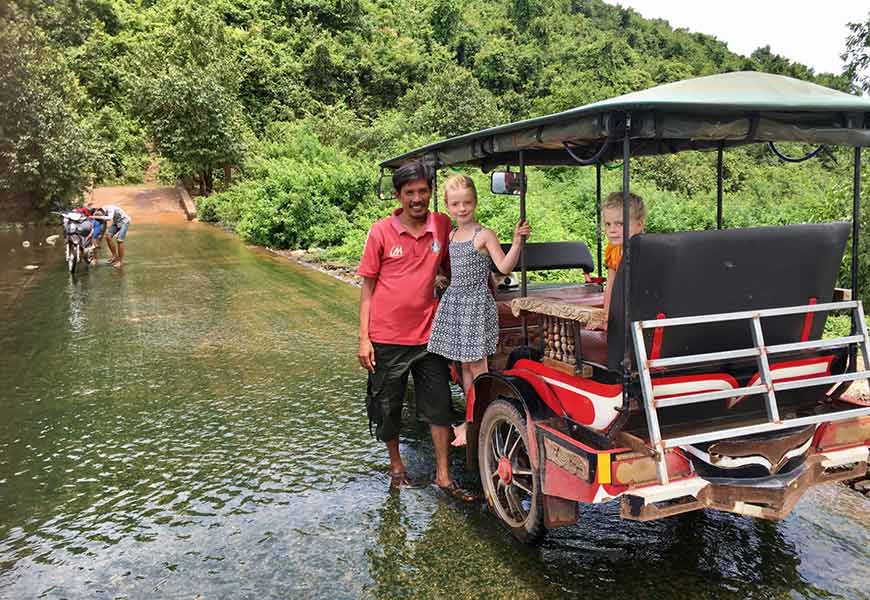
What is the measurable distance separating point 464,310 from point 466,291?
11 centimetres

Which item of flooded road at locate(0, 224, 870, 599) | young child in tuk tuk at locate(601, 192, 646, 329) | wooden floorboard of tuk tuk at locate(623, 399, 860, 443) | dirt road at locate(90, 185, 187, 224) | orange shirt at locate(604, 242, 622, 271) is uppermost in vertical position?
dirt road at locate(90, 185, 187, 224)

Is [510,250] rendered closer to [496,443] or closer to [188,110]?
[496,443]

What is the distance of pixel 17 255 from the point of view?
16891 mm

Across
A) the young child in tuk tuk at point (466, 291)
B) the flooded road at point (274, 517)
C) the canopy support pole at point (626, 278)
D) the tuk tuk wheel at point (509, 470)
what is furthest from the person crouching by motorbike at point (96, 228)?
the canopy support pole at point (626, 278)

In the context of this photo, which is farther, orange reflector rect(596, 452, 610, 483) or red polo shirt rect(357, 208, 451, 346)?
red polo shirt rect(357, 208, 451, 346)

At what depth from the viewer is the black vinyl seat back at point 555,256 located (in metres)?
5.95

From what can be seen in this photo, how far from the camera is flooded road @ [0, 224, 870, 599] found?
3.19 metres

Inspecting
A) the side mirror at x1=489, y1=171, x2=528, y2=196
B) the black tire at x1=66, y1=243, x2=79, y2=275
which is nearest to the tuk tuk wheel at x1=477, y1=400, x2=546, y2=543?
the side mirror at x1=489, y1=171, x2=528, y2=196

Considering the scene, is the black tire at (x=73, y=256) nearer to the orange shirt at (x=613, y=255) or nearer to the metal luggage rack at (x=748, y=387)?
the orange shirt at (x=613, y=255)

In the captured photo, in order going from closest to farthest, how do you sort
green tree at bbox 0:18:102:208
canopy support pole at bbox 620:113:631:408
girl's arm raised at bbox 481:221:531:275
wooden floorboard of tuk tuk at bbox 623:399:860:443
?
canopy support pole at bbox 620:113:631:408 → wooden floorboard of tuk tuk at bbox 623:399:860:443 → girl's arm raised at bbox 481:221:531:275 → green tree at bbox 0:18:102:208

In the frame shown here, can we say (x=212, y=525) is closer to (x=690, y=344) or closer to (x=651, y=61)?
(x=690, y=344)

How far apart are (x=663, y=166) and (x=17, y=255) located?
63.8 feet

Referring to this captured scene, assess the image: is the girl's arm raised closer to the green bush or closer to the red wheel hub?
the red wheel hub

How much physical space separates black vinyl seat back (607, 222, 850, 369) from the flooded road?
109cm
